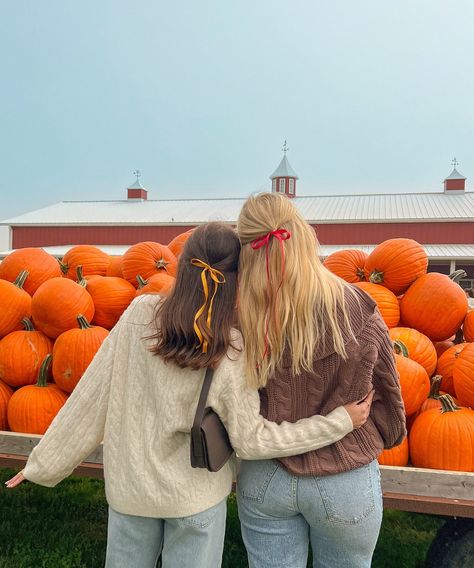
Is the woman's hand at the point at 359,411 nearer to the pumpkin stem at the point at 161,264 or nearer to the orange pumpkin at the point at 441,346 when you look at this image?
the orange pumpkin at the point at 441,346

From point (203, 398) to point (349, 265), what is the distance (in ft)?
8.58

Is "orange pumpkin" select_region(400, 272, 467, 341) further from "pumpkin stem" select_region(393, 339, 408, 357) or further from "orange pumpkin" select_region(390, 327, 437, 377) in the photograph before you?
"pumpkin stem" select_region(393, 339, 408, 357)

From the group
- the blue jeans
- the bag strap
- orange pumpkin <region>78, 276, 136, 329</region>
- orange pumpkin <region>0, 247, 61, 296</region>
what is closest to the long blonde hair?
the bag strap

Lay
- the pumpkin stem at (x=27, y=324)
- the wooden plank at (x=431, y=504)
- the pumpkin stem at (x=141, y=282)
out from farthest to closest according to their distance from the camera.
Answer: the pumpkin stem at (x=141, y=282) < the pumpkin stem at (x=27, y=324) < the wooden plank at (x=431, y=504)

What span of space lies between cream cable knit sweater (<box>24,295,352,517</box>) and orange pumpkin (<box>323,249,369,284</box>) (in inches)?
93.2

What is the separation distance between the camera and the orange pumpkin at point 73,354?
3186mm

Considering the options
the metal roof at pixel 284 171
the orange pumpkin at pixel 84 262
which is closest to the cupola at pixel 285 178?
the metal roof at pixel 284 171

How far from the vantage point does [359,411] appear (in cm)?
170

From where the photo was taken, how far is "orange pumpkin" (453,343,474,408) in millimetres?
2857

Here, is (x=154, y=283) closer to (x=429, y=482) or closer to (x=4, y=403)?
(x=4, y=403)

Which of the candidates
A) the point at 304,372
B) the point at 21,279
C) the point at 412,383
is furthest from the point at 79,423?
the point at 21,279

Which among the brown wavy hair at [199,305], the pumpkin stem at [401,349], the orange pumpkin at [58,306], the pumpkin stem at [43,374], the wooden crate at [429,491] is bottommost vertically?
the wooden crate at [429,491]

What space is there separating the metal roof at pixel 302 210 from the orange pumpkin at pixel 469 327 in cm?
1899

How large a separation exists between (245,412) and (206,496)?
35 centimetres
